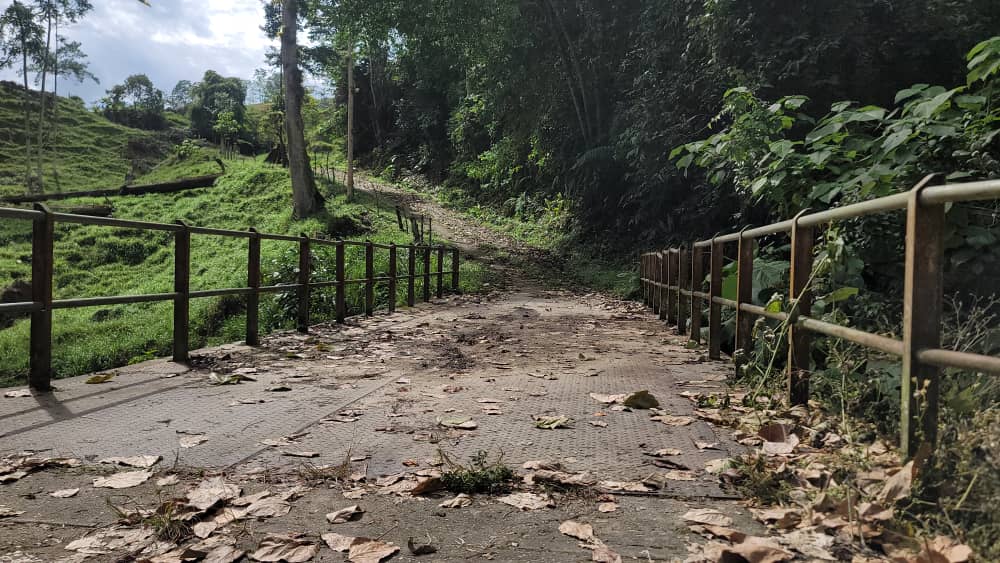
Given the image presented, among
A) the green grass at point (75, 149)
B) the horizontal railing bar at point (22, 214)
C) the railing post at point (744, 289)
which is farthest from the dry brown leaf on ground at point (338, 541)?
the green grass at point (75, 149)

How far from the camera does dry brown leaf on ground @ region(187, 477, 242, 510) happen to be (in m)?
2.22

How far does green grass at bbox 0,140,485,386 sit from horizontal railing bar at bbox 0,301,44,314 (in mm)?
6573

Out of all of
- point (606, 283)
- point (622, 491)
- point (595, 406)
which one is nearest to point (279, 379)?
point (595, 406)

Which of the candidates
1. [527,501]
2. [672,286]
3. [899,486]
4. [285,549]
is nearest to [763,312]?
[899,486]

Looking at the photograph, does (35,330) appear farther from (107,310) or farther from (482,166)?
(482,166)

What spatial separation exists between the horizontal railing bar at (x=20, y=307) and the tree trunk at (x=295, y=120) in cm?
1984

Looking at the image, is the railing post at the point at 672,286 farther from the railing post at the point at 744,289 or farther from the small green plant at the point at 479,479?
the small green plant at the point at 479,479

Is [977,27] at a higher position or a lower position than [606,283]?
higher

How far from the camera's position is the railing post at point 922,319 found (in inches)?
80.4

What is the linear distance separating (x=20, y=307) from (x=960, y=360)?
468 cm

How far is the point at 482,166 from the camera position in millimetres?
35812

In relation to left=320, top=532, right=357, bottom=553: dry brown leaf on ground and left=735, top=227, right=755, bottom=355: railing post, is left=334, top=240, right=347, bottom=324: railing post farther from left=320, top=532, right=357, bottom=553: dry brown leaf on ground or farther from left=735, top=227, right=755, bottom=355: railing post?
left=320, top=532, right=357, bottom=553: dry brown leaf on ground

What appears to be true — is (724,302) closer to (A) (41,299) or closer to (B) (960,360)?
(B) (960,360)

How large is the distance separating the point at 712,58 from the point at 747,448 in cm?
1272
